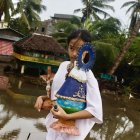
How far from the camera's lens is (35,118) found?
9.78 meters

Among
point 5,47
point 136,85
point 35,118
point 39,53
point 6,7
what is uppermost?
point 6,7

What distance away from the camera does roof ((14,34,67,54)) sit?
20.0 m

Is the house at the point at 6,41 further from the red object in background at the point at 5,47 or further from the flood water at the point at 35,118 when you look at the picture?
the flood water at the point at 35,118

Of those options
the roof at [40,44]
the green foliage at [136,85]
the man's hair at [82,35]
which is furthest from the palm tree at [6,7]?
the man's hair at [82,35]

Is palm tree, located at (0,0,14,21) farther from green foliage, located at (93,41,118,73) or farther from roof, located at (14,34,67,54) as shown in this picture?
green foliage, located at (93,41,118,73)

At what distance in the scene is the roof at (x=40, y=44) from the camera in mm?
19953

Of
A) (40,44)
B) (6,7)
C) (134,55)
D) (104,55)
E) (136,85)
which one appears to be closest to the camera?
(40,44)

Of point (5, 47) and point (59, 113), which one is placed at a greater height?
point (59, 113)

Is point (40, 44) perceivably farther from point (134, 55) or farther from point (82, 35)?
point (82, 35)

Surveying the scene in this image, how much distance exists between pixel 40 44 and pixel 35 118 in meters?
11.1

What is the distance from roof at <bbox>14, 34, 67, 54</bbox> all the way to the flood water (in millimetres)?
4133

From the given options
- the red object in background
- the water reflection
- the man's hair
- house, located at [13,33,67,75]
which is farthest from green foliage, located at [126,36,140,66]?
the man's hair

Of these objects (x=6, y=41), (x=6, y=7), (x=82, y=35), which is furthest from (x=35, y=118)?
(x=6, y=41)

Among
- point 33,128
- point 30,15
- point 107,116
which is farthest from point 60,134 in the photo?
point 30,15
